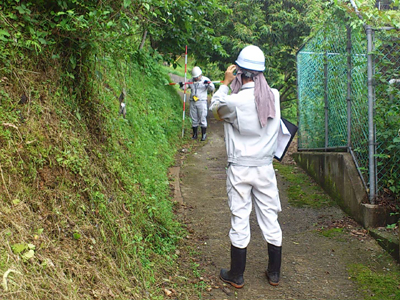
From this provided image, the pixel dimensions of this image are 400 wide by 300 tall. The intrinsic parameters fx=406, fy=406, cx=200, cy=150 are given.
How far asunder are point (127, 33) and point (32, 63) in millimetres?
1052

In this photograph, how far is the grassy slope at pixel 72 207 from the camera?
2621mm

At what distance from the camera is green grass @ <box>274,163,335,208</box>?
19.4 feet

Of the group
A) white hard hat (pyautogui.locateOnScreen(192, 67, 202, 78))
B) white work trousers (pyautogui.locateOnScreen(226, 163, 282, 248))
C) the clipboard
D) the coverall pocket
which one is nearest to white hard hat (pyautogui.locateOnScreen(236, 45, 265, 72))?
the coverall pocket

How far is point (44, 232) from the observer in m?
2.86

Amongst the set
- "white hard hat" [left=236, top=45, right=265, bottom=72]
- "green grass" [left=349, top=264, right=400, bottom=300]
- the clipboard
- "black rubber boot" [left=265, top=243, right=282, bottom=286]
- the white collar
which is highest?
"white hard hat" [left=236, top=45, right=265, bottom=72]

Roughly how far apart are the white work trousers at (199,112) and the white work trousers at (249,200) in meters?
7.40

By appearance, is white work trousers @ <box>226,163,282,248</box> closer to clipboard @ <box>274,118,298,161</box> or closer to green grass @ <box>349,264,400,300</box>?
clipboard @ <box>274,118,298,161</box>

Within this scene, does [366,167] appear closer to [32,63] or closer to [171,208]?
[171,208]

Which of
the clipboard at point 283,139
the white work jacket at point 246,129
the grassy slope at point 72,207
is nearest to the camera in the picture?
the grassy slope at point 72,207

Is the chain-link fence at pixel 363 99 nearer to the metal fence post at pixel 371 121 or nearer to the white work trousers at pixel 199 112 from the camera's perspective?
the metal fence post at pixel 371 121

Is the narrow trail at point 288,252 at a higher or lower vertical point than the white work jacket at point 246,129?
lower

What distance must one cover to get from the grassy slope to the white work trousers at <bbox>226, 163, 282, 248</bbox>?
790mm

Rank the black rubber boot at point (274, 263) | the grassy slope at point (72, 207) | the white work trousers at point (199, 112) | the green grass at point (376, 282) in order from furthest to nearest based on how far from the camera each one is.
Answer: the white work trousers at point (199, 112)
the black rubber boot at point (274, 263)
the green grass at point (376, 282)
the grassy slope at point (72, 207)

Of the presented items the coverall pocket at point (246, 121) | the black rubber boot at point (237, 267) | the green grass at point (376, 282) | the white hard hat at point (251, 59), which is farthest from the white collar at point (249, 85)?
the green grass at point (376, 282)
